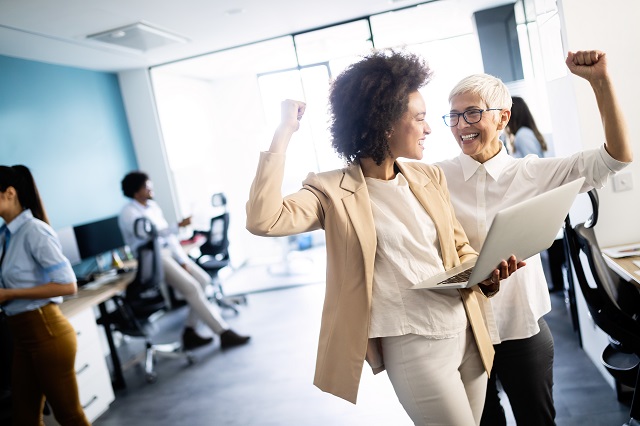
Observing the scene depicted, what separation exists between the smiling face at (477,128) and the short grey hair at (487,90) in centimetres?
1

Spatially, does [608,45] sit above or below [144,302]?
above

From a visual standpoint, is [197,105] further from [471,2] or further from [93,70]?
[471,2]

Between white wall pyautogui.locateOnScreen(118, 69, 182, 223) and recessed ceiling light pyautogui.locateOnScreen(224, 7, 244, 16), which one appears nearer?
recessed ceiling light pyautogui.locateOnScreen(224, 7, 244, 16)

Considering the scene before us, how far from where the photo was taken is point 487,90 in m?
1.73

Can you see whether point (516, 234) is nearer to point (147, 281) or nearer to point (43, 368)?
point (43, 368)

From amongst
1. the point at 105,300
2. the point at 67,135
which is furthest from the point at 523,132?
the point at 67,135

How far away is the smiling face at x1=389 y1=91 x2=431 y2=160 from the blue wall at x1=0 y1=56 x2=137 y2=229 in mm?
4090

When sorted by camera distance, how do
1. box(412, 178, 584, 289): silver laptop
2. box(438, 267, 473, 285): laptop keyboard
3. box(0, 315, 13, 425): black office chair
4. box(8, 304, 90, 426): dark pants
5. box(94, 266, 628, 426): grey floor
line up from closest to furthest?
1. box(412, 178, 584, 289): silver laptop
2. box(438, 267, 473, 285): laptop keyboard
3. box(8, 304, 90, 426): dark pants
4. box(0, 315, 13, 425): black office chair
5. box(94, 266, 628, 426): grey floor

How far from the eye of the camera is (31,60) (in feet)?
15.6

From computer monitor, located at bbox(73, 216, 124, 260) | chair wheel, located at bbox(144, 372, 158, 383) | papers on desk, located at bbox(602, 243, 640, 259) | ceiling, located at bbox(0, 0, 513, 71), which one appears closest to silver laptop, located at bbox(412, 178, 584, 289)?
papers on desk, located at bbox(602, 243, 640, 259)

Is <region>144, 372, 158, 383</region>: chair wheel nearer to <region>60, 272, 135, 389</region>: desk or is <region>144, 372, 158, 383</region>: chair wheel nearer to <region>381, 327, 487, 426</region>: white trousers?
<region>60, 272, 135, 389</region>: desk

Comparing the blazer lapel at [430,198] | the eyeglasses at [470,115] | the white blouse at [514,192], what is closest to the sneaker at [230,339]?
the white blouse at [514,192]

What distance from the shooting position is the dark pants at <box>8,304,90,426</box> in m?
2.37

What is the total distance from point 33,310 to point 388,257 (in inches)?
74.3
